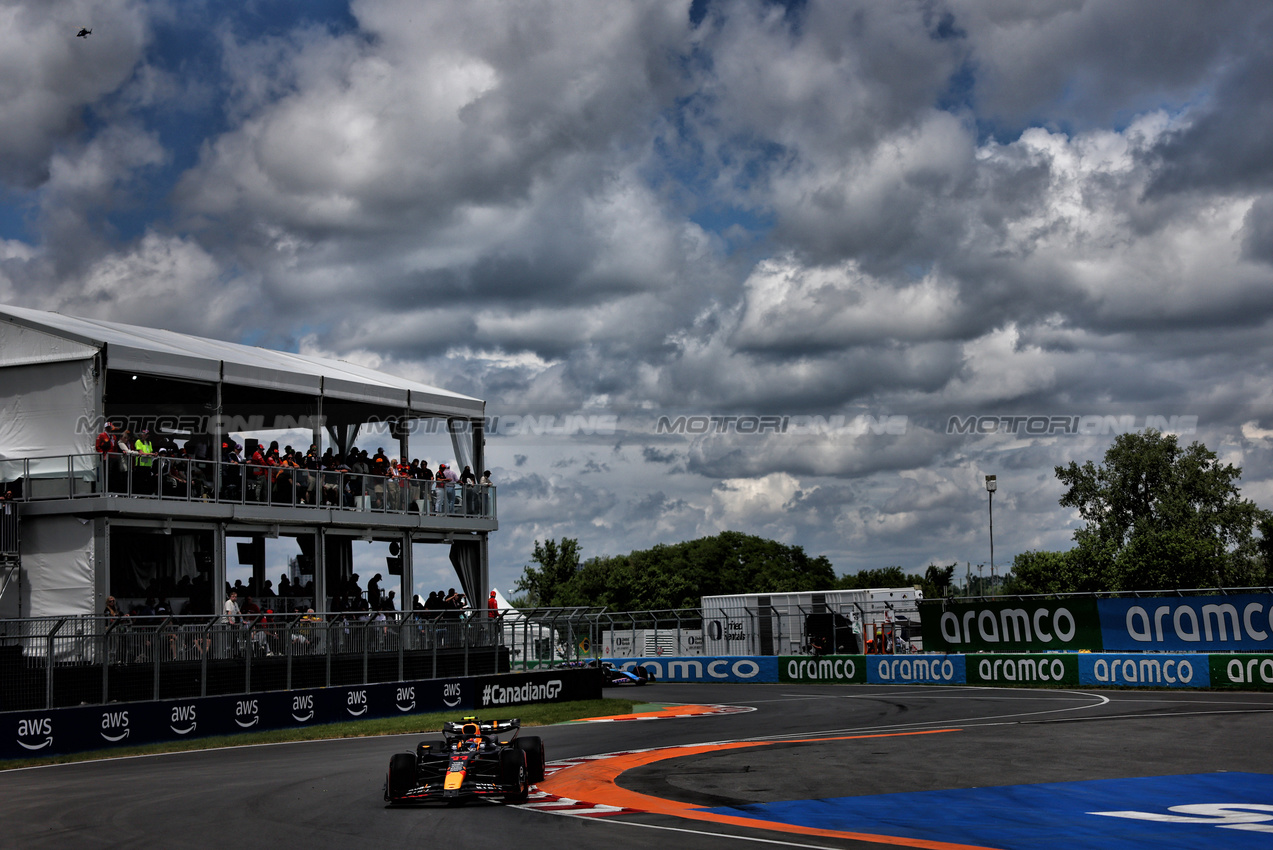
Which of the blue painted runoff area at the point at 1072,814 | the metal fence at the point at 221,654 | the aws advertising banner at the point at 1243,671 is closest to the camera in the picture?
the blue painted runoff area at the point at 1072,814

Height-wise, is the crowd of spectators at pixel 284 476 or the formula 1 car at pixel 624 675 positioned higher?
the crowd of spectators at pixel 284 476

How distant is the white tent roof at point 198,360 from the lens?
26.2m

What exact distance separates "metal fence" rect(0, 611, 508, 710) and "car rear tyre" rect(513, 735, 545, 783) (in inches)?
398

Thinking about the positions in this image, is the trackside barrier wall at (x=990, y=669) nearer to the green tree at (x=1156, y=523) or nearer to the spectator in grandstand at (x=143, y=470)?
the spectator in grandstand at (x=143, y=470)

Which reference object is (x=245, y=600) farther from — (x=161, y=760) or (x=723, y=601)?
(x=723, y=601)

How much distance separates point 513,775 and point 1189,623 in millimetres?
22548

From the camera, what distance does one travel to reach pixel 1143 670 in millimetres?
30344

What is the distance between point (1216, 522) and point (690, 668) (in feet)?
158

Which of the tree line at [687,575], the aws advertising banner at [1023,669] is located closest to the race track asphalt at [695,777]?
the aws advertising banner at [1023,669]

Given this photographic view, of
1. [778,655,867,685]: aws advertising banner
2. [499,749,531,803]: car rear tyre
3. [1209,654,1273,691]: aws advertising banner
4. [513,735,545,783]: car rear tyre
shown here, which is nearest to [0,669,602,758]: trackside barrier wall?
[778,655,867,685]: aws advertising banner

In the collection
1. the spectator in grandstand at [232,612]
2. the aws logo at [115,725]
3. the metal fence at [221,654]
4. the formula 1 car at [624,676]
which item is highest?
the spectator in grandstand at [232,612]

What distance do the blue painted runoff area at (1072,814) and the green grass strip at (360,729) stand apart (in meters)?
7.23

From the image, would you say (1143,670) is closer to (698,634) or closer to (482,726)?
(698,634)

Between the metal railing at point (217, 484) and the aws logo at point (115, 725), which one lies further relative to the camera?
the metal railing at point (217, 484)
